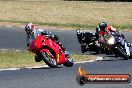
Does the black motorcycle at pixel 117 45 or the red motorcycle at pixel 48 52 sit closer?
the red motorcycle at pixel 48 52

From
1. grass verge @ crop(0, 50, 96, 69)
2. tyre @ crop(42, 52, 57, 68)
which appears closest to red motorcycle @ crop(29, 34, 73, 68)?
tyre @ crop(42, 52, 57, 68)

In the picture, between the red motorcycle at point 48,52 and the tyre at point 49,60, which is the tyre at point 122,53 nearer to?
the red motorcycle at point 48,52

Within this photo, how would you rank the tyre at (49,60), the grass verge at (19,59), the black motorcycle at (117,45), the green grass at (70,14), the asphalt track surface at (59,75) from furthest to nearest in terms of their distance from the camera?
the green grass at (70,14) < the black motorcycle at (117,45) < the grass verge at (19,59) < the tyre at (49,60) < the asphalt track surface at (59,75)

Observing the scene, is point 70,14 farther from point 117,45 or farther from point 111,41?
point 117,45

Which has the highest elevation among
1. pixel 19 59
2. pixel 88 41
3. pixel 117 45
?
pixel 117 45

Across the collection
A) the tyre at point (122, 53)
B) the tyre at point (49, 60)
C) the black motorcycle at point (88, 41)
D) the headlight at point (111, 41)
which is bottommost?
the black motorcycle at point (88, 41)

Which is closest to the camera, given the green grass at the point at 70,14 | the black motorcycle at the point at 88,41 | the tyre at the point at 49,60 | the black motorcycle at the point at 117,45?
the tyre at the point at 49,60

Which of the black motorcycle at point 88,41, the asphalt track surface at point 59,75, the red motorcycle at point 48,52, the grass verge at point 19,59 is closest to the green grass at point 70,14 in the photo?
the black motorcycle at point 88,41

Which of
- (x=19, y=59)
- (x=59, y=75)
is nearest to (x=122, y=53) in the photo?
(x=19, y=59)

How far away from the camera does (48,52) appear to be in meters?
18.0

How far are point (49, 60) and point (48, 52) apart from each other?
249 millimetres

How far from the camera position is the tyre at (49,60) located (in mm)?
17875

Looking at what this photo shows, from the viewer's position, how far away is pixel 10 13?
4312 centimetres

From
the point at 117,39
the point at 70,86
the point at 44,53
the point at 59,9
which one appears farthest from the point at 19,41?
the point at 59,9
